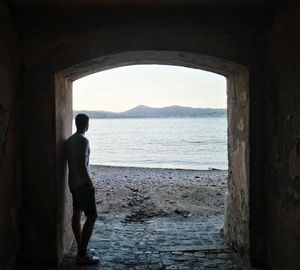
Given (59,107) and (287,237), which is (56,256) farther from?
(287,237)

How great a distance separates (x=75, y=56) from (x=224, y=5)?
1.64 m

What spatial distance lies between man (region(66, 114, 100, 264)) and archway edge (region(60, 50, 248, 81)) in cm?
59

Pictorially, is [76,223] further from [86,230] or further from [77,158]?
[77,158]

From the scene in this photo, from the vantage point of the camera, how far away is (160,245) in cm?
514

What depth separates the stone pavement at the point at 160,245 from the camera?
4.49 meters

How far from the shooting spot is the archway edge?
4.46 metres

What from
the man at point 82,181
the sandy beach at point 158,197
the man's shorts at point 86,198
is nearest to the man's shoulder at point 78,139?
the man at point 82,181

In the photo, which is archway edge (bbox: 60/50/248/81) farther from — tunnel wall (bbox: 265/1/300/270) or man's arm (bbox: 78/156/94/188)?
man's arm (bbox: 78/156/94/188)

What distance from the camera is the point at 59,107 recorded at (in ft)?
14.9

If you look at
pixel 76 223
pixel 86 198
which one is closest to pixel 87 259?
pixel 76 223

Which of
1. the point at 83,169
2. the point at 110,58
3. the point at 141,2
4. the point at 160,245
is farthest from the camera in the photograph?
the point at 160,245

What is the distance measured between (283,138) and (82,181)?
2154 mm

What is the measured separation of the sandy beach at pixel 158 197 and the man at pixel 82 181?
2.16 m

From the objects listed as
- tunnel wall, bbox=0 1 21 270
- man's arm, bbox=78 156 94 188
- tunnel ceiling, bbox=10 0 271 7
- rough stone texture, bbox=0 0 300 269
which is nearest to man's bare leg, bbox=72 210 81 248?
rough stone texture, bbox=0 0 300 269
